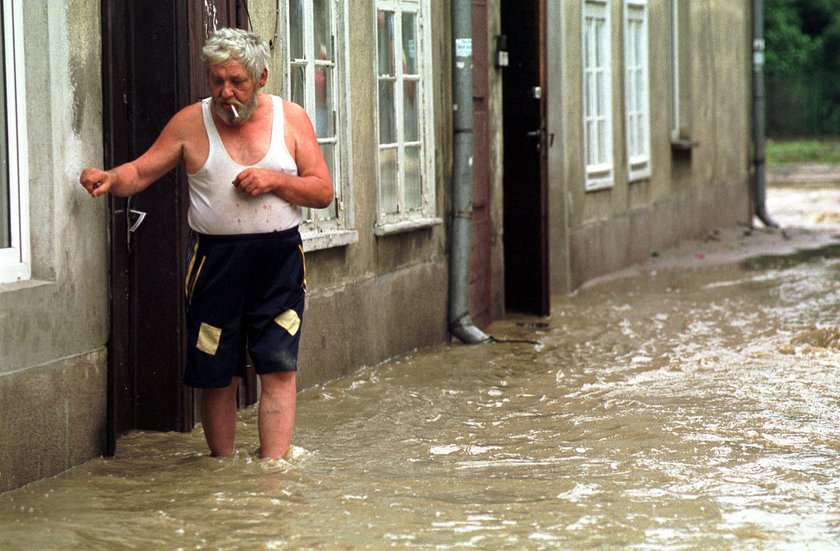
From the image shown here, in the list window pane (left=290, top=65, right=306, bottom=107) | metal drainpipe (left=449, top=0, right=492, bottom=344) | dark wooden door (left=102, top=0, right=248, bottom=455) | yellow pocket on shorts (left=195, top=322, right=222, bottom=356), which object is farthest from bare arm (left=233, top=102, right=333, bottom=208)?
metal drainpipe (left=449, top=0, right=492, bottom=344)

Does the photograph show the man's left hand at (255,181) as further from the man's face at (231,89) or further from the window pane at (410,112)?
the window pane at (410,112)

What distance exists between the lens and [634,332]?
1109cm

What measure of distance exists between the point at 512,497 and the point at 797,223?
17244mm

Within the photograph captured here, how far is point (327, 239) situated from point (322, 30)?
1.23 meters

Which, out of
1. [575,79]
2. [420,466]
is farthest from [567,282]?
[420,466]

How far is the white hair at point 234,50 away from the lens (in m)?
5.96

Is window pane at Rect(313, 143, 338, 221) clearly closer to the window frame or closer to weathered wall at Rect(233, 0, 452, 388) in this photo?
weathered wall at Rect(233, 0, 452, 388)

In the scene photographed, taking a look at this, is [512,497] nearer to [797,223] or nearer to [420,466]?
[420,466]

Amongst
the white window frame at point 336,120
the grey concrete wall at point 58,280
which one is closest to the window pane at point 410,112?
the white window frame at point 336,120

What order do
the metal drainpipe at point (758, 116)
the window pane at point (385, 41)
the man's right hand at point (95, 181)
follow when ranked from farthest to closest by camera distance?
the metal drainpipe at point (758, 116) → the window pane at point (385, 41) → the man's right hand at point (95, 181)

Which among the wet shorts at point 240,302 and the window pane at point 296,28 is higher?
the window pane at point 296,28

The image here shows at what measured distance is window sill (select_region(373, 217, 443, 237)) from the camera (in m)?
9.64

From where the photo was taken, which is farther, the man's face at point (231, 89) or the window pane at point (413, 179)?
the window pane at point (413, 179)

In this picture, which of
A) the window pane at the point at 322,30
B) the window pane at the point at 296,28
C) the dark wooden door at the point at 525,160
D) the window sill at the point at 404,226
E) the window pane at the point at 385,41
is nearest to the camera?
the window pane at the point at 296,28
